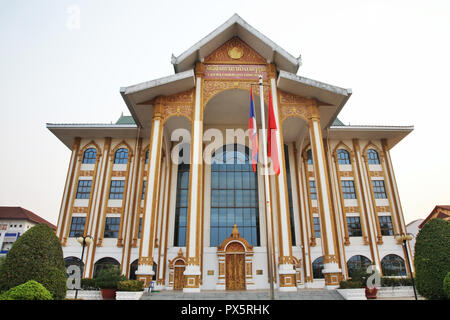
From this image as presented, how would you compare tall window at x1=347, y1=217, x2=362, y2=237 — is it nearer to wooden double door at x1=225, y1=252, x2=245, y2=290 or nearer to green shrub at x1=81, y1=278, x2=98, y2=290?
wooden double door at x1=225, y1=252, x2=245, y2=290

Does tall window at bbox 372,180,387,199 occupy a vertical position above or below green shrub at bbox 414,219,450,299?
above

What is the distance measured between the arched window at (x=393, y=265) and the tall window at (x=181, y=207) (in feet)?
41.5

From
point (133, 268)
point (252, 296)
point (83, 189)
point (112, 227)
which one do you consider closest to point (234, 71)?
point (252, 296)

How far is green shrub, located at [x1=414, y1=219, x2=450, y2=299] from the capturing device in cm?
870

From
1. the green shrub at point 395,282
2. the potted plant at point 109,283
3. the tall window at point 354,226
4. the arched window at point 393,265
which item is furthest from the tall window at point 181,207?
the arched window at point 393,265

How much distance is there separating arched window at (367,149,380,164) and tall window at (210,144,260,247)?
8743 mm

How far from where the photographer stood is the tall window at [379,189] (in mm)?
20734

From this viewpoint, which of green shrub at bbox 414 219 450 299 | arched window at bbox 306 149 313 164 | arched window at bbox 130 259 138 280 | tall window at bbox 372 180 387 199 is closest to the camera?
green shrub at bbox 414 219 450 299

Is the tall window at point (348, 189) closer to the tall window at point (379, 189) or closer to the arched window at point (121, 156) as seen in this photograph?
the tall window at point (379, 189)

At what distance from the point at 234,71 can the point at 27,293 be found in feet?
45.2

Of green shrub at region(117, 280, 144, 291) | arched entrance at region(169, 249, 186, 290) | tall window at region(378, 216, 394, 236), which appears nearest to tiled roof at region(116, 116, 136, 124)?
arched entrance at region(169, 249, 186, 290)

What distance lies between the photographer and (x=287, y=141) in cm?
2091
